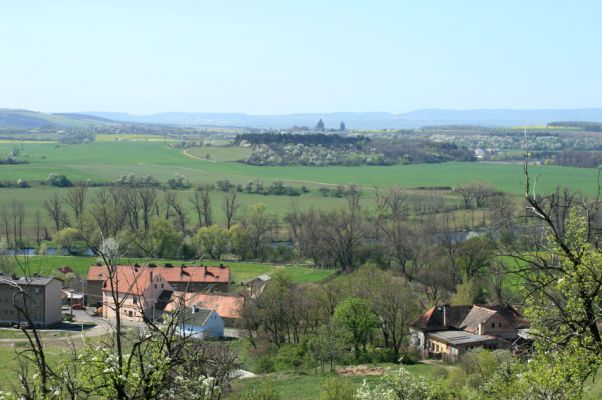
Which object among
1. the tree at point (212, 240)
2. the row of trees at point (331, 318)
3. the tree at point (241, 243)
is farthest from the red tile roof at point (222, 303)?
the tree at point (212, 240)

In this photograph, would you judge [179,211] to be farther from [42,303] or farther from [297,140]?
[297,140]

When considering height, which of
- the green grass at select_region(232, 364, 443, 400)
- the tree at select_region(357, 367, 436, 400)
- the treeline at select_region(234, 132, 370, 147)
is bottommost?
the green grass at select_region(232, 364, 443, 400)

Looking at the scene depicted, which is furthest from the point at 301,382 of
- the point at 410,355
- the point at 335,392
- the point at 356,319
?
the point at 335,392

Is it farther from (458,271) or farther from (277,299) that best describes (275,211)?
(277,299)

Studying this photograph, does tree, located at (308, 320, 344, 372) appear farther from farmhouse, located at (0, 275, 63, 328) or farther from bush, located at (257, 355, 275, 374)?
farmhouse, located at (0, 275, 63, 328)

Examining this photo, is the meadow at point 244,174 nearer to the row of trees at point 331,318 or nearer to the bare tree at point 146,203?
the bare tree at point 146,203

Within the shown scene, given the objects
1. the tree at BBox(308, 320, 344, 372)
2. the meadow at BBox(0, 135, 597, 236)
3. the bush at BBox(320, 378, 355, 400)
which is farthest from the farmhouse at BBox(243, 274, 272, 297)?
the meadow at BBox(0, 135, 597, 236)
